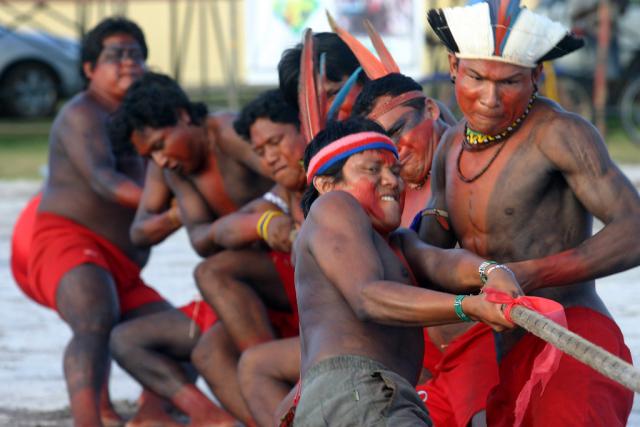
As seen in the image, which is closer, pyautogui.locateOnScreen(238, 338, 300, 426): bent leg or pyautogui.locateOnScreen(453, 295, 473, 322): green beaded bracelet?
pyautogui.locateOnScreen(453, 295, 473, 322): green beaded bracelet

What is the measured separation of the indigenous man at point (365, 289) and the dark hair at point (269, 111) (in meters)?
1.26

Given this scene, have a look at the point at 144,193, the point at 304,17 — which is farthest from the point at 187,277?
the point at 304,17

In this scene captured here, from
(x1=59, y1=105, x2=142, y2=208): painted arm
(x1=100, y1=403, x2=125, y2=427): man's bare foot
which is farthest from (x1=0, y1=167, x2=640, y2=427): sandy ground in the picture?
(x1=59, y1=105, x2=142, y2=208): painted arm

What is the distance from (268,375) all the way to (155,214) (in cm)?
118

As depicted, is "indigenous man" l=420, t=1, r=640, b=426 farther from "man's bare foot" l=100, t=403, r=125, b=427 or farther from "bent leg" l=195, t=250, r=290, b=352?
"man's bare foot" l=100, t=403, r=125, b=427

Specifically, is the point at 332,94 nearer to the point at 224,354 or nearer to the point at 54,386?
the point at 224,354

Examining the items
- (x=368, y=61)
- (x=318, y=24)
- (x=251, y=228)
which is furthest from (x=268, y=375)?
(x=318, y=24)

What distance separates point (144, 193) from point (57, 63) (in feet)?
40.8

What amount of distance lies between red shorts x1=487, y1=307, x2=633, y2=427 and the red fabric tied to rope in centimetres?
5

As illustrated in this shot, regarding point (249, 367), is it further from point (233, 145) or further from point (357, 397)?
point (357, 397)

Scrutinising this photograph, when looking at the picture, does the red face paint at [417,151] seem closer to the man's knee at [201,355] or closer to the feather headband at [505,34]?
the feather headband at [505,34]

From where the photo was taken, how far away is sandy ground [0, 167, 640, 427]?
6.00m

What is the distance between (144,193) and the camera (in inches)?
227

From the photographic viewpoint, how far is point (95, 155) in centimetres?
616
